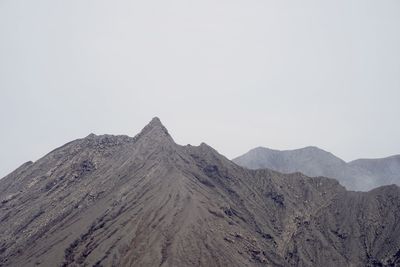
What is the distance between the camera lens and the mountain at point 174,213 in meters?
103

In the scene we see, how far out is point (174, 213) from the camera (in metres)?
109

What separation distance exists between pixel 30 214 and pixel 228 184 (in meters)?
59.3

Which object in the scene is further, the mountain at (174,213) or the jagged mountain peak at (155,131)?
the jagged mountain peak at (155,131)

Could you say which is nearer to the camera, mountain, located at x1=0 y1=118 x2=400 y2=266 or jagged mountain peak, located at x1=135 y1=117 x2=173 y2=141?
mountain, located at x1=0 y1=118 x2=400 y2=266

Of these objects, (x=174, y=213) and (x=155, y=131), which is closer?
(x=174, y=213)

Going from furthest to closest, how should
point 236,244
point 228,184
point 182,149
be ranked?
1. point 182,149
2. point 228,184
3. point 236,244

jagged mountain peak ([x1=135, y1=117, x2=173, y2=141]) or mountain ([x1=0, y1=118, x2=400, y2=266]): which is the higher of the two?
jagged mountain peak ([x1=135, y1=117, x2=173, y2=141])

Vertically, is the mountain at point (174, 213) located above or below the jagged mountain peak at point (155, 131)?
below

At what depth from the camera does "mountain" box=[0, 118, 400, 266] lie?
102750mm

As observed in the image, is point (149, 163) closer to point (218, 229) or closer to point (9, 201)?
point (218, 229)

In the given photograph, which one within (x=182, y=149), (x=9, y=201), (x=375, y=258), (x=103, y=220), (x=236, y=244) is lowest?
(x=375, y=258)

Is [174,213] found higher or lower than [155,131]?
lower

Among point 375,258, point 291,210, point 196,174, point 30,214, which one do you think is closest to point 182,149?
point 196,174

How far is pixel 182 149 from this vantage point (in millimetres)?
147625
